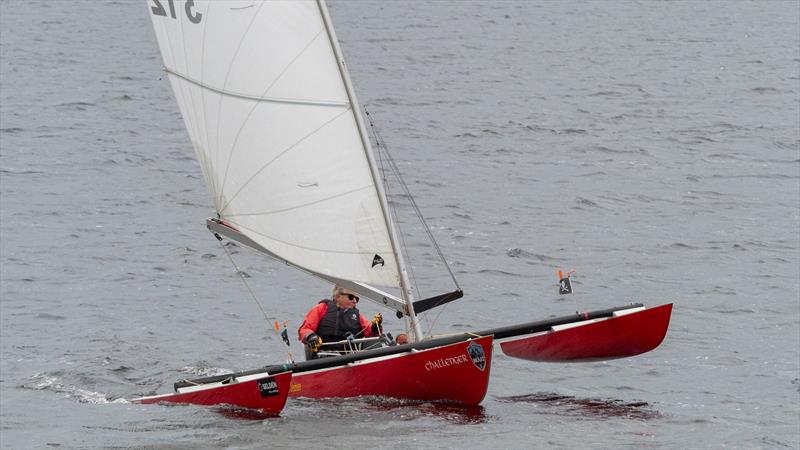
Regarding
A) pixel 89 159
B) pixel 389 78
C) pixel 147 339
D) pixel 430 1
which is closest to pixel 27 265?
pixel 147 339

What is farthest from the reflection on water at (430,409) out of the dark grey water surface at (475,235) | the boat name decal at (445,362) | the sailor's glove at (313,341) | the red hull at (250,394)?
the red hull at (250,394)

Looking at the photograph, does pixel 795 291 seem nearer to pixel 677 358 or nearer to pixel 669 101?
pixel 677 358

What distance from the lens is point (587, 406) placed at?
17.1 metres

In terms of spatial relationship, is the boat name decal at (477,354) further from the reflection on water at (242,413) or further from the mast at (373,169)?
the reflection on water at (242,413)

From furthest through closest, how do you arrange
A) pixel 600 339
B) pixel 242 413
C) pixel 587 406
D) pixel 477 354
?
pixel 600 339 < pixel 587 406 < pixel 242 413 < pixel 477 354

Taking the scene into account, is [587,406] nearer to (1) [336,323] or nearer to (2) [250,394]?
(1) [336,323]

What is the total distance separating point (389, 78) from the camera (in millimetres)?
46312

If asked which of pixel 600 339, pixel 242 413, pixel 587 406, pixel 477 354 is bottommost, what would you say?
pixel 587 406

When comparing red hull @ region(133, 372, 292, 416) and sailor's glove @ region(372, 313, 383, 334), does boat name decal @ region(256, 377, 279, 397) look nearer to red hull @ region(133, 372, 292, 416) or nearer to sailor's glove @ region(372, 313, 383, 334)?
red hull @ region(133, 372, 292, 416)

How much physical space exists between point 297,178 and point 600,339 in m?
4.64

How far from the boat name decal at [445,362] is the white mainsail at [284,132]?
1.14 metres

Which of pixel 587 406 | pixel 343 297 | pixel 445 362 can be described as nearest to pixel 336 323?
pixel 343 297

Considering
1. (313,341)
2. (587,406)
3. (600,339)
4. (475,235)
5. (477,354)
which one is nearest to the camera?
(477,354)

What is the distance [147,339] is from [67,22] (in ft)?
121
